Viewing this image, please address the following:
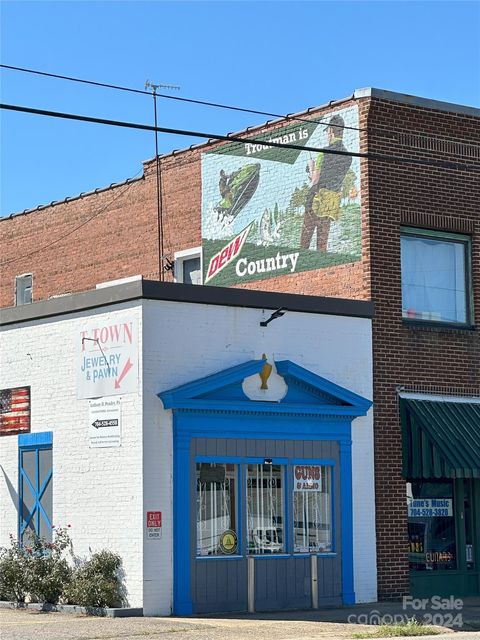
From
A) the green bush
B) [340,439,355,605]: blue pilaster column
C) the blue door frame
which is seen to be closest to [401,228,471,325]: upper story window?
[340,439,355,605]: blue pilaster column

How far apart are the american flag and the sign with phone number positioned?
7317 millimetres

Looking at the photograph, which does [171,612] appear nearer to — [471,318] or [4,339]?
[4,339]

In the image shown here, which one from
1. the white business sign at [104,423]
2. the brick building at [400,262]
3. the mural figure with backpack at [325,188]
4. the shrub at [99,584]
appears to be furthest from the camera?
the mural figure with backpack at [325,188]

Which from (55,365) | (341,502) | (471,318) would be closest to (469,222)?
(471,318)

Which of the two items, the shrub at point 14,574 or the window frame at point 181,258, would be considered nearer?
the shrub at point 14,574

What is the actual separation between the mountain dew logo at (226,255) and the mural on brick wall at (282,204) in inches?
0.8

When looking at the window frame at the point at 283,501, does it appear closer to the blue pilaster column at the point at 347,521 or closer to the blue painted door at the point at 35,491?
the blue pilaster column at the point at 347,521

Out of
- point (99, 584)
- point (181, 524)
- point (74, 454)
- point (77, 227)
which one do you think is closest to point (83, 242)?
point (77, 227)

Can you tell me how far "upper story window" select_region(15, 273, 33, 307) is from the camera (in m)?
33.6

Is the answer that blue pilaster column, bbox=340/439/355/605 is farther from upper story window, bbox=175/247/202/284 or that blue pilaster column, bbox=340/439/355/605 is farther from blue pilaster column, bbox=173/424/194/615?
upper story window, bbox=175/247/202/284

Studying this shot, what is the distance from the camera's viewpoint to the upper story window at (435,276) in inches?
968

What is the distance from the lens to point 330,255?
24.8m

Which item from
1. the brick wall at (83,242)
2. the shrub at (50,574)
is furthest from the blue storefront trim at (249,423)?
the brick wall at (83,242)

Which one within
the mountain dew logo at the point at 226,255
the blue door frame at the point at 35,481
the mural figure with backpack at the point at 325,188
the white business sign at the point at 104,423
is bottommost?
the blue door frame at the point at 35,481
